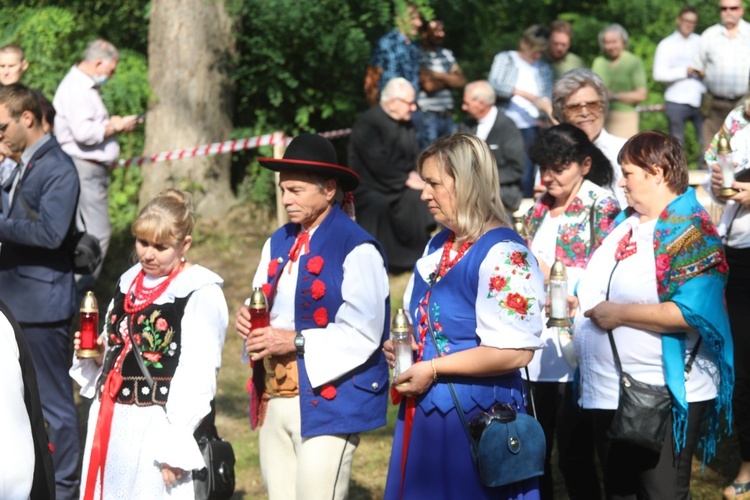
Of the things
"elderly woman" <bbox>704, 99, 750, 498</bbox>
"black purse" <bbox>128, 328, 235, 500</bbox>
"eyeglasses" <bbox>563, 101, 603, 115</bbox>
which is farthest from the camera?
"eyeglasses" <bbox>563, 101, 603, 115</bbox>

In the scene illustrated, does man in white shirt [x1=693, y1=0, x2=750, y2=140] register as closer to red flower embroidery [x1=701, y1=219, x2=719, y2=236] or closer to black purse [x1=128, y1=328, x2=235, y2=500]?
→ red flower embroidery [x1=701, y1=219, x2=719, y2=236]

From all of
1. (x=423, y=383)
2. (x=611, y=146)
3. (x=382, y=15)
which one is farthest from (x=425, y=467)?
(x=382, y=15)

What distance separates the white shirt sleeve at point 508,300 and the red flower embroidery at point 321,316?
0.93 meters

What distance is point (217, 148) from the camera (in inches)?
462

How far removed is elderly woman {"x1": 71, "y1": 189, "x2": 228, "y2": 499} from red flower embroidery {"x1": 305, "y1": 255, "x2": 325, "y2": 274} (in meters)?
0.46

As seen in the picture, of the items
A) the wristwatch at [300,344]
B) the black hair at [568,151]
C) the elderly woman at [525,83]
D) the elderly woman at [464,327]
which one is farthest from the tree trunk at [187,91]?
the elderly woman at [464,327]

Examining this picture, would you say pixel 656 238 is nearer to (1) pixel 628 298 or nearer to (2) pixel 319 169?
(1) pixel 628 298

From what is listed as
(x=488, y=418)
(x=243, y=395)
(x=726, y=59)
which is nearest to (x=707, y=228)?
(x=488, y=418)

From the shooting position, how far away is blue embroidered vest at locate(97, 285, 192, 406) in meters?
4.94

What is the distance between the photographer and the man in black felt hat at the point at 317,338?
4.77 m

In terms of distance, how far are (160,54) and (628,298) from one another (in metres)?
8.11

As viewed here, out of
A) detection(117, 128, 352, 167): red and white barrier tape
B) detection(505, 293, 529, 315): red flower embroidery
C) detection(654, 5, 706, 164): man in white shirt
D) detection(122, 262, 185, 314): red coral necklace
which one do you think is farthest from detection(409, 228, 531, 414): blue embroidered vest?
detection(654, 5, 706, 164): man in white shirt

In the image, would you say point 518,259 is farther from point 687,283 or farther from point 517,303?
point 687,283

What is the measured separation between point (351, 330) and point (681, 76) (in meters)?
8.88
